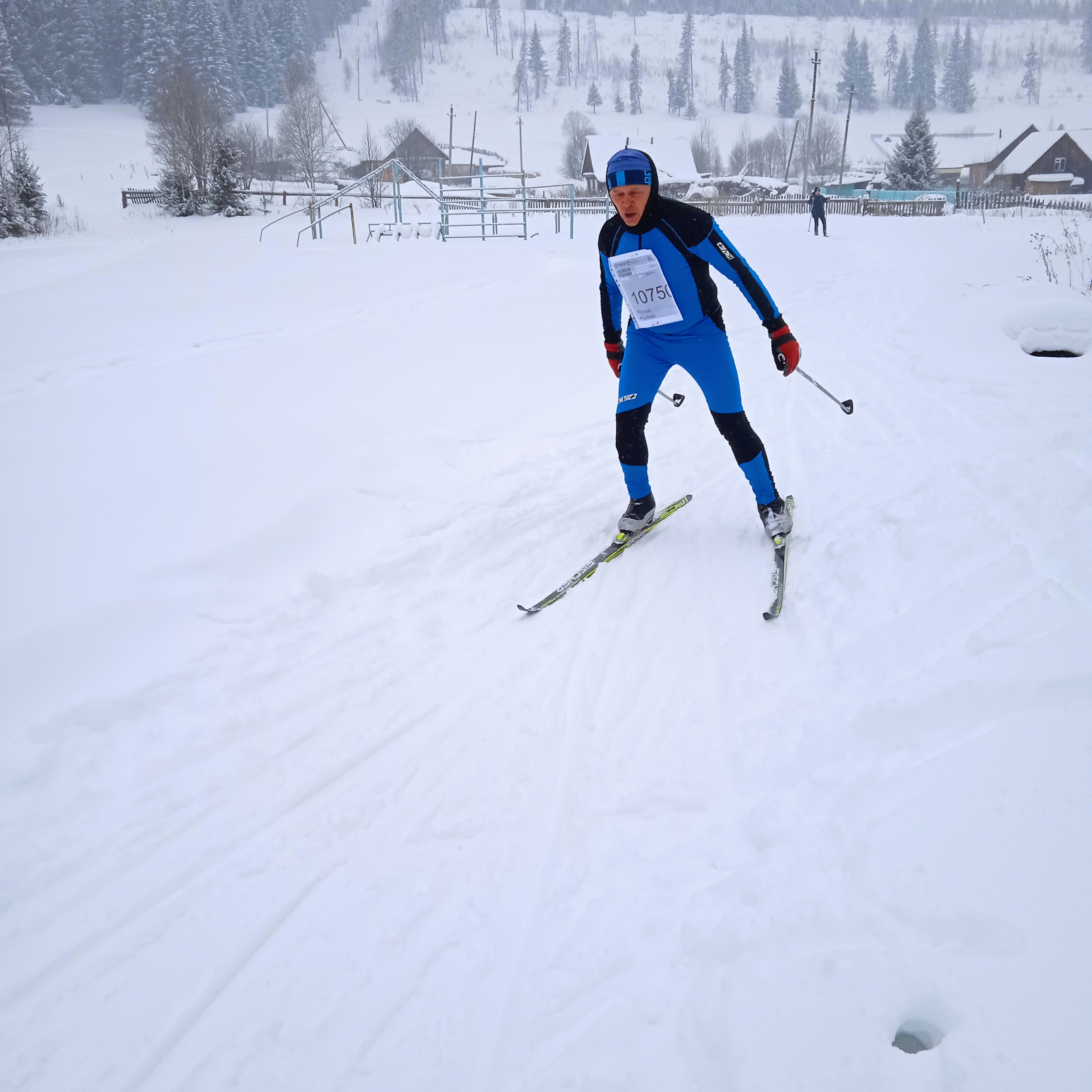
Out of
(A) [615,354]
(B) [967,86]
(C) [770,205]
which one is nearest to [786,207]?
(C) [770,205]

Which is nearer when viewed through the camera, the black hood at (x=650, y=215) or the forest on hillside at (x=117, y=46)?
the black hood at (x=650, y=215)

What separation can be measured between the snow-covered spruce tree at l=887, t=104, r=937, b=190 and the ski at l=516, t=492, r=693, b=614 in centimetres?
5894

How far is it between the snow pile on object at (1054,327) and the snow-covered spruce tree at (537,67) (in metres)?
129

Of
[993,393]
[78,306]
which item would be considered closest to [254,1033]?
[993,393]

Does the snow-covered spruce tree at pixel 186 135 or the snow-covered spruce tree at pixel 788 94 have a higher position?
the snow-covered spruce tree at pixel 788 94

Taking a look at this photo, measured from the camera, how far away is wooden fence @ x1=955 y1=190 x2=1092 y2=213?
3509 cm

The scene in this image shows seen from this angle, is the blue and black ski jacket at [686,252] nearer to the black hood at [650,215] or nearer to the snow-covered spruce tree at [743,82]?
the black hood at [650,215]

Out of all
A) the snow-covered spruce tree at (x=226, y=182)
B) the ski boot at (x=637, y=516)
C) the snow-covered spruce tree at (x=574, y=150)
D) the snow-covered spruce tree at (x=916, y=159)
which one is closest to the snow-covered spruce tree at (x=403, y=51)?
the snow-covered spruce tree at (x=574, y=150)

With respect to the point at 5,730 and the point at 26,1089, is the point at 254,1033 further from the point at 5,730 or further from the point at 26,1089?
the point at 5,730

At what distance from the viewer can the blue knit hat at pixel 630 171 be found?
352cm

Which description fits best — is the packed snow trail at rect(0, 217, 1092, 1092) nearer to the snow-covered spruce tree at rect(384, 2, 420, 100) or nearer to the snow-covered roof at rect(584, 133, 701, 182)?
the snow-covered roof at rect(584, 133, 701, 182)

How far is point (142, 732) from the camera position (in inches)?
107

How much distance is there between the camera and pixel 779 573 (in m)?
3.61

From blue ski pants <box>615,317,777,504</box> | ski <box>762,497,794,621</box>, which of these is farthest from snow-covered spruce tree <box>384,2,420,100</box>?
ski <box>762,497,794,621</box>
